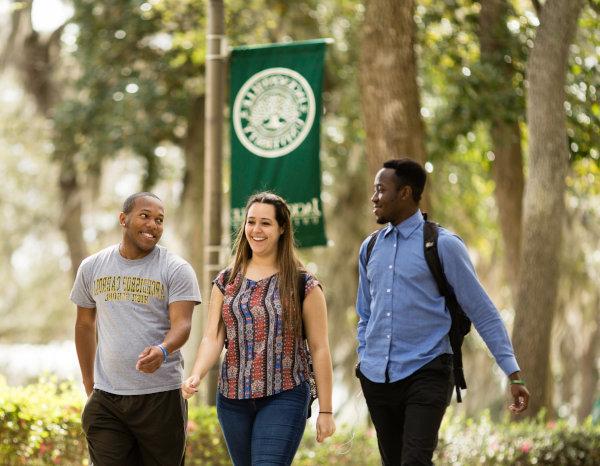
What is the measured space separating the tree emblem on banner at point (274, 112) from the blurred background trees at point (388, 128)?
1.28 metres

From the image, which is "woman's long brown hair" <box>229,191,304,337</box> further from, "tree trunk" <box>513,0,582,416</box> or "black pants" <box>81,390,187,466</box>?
"tree trunk" <box>513,0,582,416</box>

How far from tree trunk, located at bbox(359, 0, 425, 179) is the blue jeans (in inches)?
189

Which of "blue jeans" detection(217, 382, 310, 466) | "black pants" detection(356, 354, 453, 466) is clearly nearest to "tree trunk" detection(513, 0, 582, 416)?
"black pants" detection(356, 354, 453, 466)

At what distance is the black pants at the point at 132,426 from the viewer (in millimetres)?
5238

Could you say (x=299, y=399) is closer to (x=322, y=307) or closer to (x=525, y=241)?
(x=322, y=307)

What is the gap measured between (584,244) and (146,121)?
707 centimetres

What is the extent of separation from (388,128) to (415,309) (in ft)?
15.2

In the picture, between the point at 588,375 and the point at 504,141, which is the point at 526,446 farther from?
the point at 588,375

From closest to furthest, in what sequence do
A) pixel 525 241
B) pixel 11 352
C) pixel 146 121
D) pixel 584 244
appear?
1. pixel 525 241
2. pixel 146 121
3. pixel 584 244
4. pixel 11 352

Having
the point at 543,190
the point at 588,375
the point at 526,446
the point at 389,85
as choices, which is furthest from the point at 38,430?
the point at 588,375

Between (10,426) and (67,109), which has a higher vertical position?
(67,109)

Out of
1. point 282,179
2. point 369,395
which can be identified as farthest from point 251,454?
point 282,179

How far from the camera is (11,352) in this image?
90.5 ft

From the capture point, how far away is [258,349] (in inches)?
200
